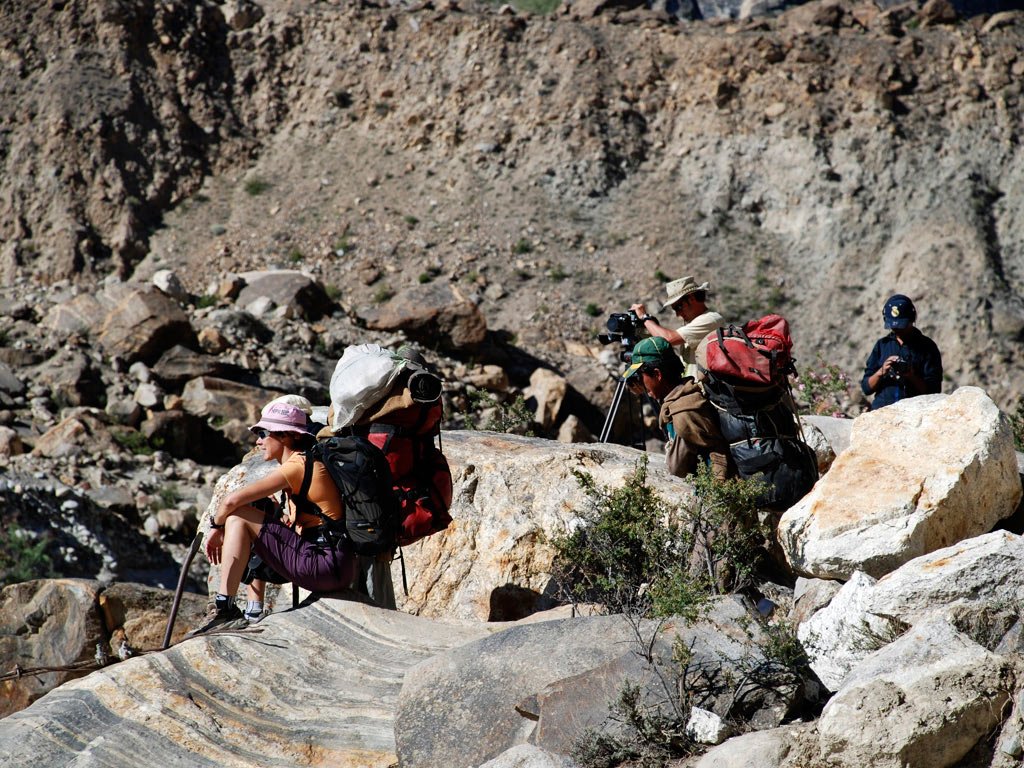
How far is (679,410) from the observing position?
17.0ft

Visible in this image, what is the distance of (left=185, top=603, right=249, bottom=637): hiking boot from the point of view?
4590 millimetres

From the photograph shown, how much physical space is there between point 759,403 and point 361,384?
1.97 meters

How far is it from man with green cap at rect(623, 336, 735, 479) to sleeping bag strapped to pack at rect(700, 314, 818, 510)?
0.21 feet

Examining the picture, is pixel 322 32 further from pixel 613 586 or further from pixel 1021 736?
pixel 1021 736

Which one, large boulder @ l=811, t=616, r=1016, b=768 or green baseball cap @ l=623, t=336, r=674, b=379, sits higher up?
green baseball cap @ l=623, t=336, r=674, b=379

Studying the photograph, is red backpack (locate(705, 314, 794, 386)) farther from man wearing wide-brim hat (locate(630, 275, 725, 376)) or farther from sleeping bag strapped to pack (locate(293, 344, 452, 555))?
sleeping bag strapped to pack (locate(293, 344, 452, 555))

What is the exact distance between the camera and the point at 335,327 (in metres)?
17.0

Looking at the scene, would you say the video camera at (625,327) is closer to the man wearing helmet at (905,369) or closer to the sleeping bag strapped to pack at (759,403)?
the sleeping bag strapped to pack at (759,403)

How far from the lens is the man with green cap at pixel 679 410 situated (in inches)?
204

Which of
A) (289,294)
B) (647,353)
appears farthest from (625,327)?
(289,294)

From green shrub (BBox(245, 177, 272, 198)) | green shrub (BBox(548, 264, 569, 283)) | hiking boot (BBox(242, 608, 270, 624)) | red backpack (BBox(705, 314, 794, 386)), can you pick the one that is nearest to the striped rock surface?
hiking boot (BBox(242, 608, 270, 624))

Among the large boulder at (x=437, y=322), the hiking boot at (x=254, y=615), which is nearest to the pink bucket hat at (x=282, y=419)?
the hiking boot at (x=254, y=615)

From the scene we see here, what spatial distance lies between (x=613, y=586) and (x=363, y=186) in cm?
1905

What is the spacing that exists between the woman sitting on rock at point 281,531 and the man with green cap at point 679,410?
173cm
